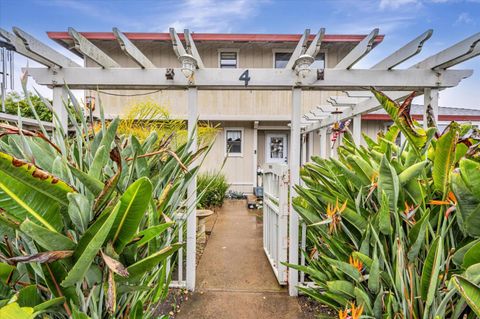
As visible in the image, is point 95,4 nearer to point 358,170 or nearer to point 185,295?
point 185,295

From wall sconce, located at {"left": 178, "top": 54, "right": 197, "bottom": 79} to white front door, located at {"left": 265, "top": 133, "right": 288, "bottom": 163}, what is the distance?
741cm

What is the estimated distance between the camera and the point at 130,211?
3.22 feet

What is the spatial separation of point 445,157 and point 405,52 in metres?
1.71

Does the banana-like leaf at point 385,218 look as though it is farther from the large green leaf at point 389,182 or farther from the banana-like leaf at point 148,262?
the banana-like leaf at point 148,262

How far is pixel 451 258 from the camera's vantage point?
1407 mm

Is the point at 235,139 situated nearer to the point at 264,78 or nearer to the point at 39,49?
the point at 264,78

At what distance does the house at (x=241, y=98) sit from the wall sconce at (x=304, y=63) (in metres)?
6.05

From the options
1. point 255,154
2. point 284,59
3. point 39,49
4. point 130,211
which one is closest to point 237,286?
A: point 130,211

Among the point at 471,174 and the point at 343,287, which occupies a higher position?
the point at 471,174

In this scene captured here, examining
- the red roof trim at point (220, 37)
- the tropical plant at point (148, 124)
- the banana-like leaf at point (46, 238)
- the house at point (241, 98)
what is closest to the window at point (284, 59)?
the house at point (241, 98)

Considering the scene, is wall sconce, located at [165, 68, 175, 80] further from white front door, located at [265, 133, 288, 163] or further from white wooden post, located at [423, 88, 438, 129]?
white front door, located at [265, 133, 288, 163]

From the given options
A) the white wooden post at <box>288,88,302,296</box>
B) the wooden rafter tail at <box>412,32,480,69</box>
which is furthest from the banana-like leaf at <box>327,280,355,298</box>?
the wooden rafter tail at <box>412,32,480,69</box>

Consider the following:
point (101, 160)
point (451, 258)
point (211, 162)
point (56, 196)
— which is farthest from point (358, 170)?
point (211, 162)

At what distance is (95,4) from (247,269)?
22.0 feet
